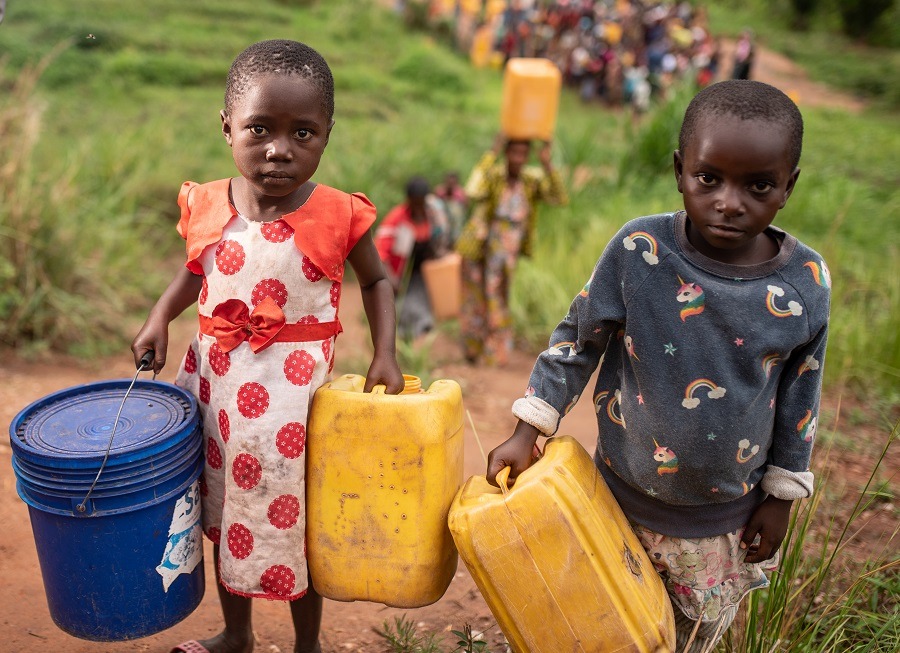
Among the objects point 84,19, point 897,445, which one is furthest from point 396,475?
point 84,19

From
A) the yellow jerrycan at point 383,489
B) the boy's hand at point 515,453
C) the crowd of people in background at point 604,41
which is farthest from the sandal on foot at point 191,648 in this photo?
the crowd of people in background at point 604,41

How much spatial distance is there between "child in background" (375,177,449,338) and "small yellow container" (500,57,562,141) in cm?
92

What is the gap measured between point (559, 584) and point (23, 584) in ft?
6.18

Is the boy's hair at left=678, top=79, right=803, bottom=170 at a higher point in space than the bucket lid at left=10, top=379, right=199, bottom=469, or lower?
higher

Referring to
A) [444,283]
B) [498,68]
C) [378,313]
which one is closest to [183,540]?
[378,313]

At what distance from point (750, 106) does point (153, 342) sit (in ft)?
4.88

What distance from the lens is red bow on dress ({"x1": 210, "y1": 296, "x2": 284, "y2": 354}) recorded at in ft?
6.24

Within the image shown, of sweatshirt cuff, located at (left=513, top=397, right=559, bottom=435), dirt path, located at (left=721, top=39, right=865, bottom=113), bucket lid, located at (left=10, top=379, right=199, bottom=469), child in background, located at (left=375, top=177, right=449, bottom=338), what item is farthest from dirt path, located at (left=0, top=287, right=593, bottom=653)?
dirt path, located at (left=721, top=39, right=865, bottom=113)

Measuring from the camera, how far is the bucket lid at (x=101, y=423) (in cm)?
176

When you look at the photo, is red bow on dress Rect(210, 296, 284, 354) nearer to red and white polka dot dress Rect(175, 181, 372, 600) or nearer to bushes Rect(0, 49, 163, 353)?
red and white polka dot dress Rect(175, 181, 372, 600)

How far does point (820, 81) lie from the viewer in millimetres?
19984

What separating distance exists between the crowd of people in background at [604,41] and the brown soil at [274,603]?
12109 mm

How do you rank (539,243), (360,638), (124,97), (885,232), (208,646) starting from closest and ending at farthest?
(208,646)
(360,638)
(539,243)
(885,232)
(124,97)

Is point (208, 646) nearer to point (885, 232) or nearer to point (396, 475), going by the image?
point (396, 475)
